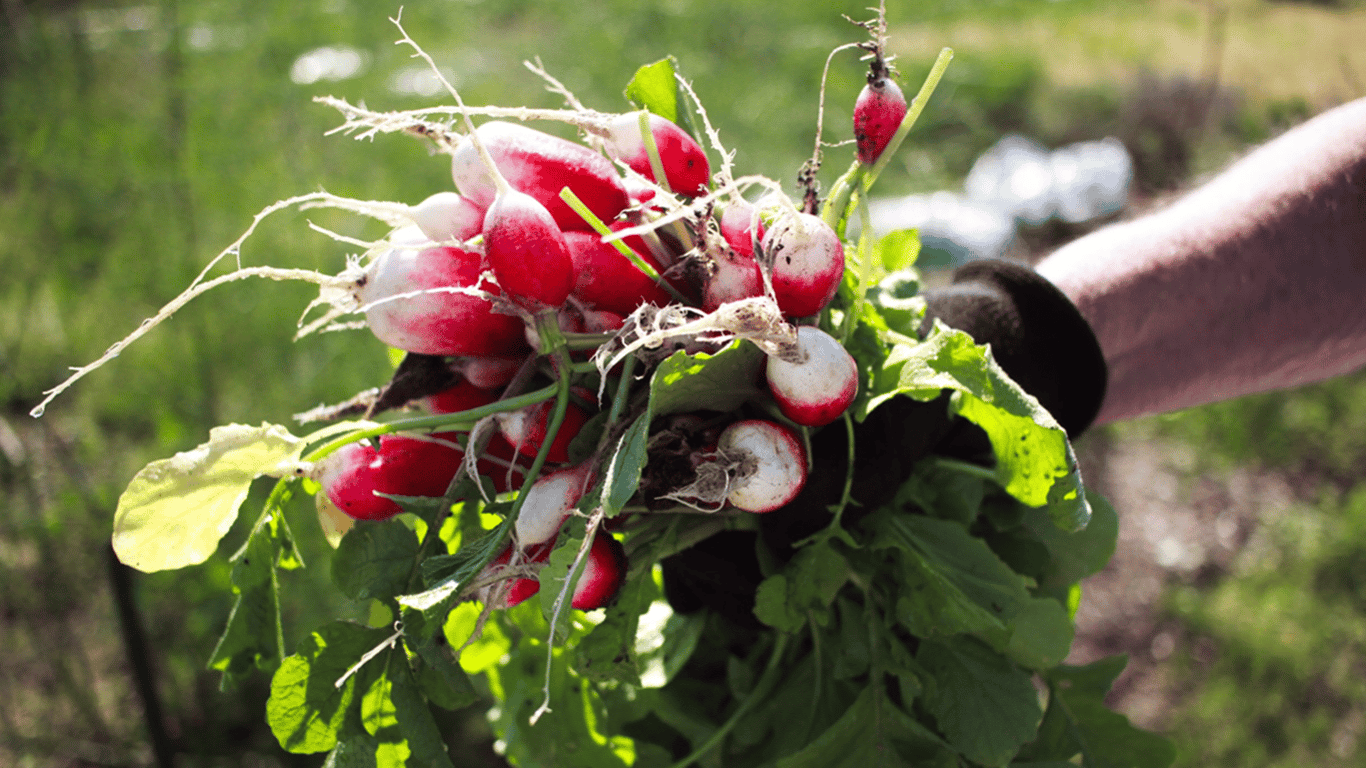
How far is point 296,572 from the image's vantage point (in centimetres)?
239

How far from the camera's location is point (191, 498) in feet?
3.05

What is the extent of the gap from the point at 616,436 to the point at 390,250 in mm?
337

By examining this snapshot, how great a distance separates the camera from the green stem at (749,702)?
1.11 metres

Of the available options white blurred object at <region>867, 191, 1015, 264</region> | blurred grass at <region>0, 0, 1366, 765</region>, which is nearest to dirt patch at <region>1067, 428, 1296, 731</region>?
blurred grass at <region>0, 0, 1366, 765</region>

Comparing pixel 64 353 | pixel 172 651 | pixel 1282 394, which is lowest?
pixel 1282 394

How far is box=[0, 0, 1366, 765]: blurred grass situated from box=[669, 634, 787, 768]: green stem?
0.45 meters

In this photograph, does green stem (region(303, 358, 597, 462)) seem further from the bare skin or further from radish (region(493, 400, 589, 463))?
the bare skin

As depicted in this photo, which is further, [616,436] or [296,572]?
[296,572]

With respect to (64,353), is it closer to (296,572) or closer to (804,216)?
(296,572)

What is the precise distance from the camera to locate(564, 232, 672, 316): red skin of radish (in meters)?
0.94

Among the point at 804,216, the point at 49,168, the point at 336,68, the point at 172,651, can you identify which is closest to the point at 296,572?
the point at 172,651

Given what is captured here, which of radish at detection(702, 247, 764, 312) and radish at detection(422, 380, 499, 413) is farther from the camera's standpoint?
radish at detection(422, 380, 499, 413)

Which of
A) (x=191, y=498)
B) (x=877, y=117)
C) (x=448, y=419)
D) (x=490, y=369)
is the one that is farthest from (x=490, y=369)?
(x=877, y=117)

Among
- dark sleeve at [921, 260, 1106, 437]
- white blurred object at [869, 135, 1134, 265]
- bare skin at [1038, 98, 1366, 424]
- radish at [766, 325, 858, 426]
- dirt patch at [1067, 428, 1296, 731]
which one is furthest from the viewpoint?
white blurred object at [869, 135, 1134, 265]
